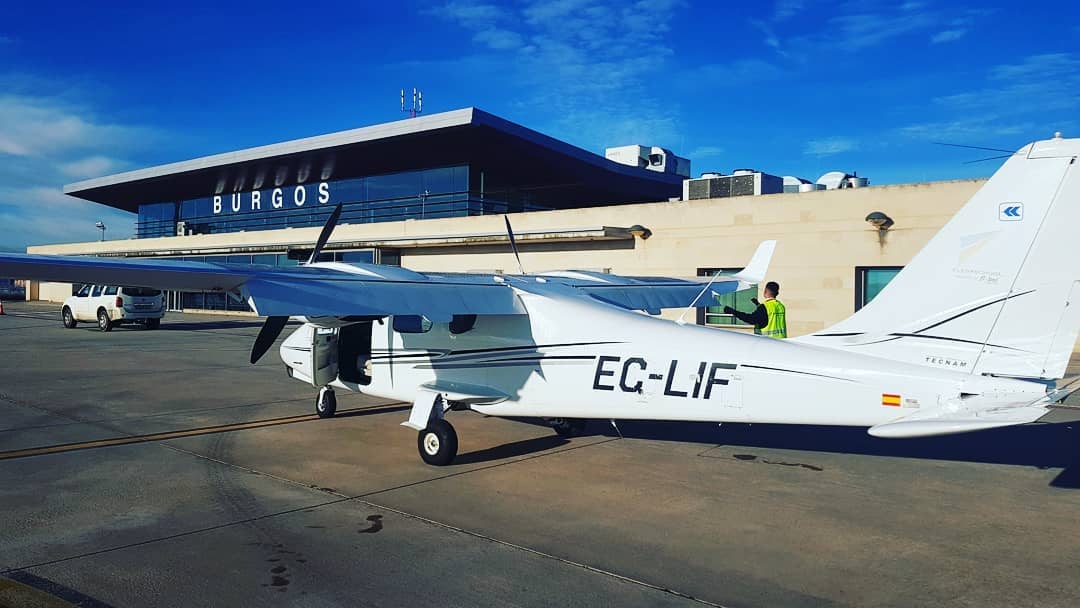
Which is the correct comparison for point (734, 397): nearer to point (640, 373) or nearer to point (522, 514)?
point (640, 373)

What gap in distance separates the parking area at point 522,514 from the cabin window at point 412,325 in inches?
65.5

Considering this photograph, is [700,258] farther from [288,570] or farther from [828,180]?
[288,570]

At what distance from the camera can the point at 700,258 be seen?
23.6 metres

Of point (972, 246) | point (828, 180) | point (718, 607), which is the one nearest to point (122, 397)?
point (718, 607)

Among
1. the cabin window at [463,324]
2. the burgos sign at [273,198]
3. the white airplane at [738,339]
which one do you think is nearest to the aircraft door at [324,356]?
the white airplane at [738,339]

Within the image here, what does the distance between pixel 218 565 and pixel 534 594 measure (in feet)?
8.37

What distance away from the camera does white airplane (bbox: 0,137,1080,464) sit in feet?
21.1

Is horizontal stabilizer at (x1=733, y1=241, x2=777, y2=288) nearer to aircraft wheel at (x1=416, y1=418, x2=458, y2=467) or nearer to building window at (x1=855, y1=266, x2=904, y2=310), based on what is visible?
aircraft wheel at (x1=416, y1=418, x2=458, y2=467)

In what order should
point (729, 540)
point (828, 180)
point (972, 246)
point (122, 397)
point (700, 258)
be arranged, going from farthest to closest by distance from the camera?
point (828, 180) < point (700, 258) < point (122, 397) < point (972, 246) < point (729, 540)

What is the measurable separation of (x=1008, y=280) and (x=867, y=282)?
15044 mm

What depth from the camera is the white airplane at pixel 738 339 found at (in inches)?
253

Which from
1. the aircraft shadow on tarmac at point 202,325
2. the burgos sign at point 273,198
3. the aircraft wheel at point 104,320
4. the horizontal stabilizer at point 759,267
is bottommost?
the aircraft shadow on tarmac at point 202,325

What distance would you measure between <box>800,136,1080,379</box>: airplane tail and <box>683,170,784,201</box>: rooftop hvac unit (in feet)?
59.4

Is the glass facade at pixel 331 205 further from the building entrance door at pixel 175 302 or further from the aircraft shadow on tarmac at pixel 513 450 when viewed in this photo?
the aircraft shadow on tarmac at pixel 513 450
